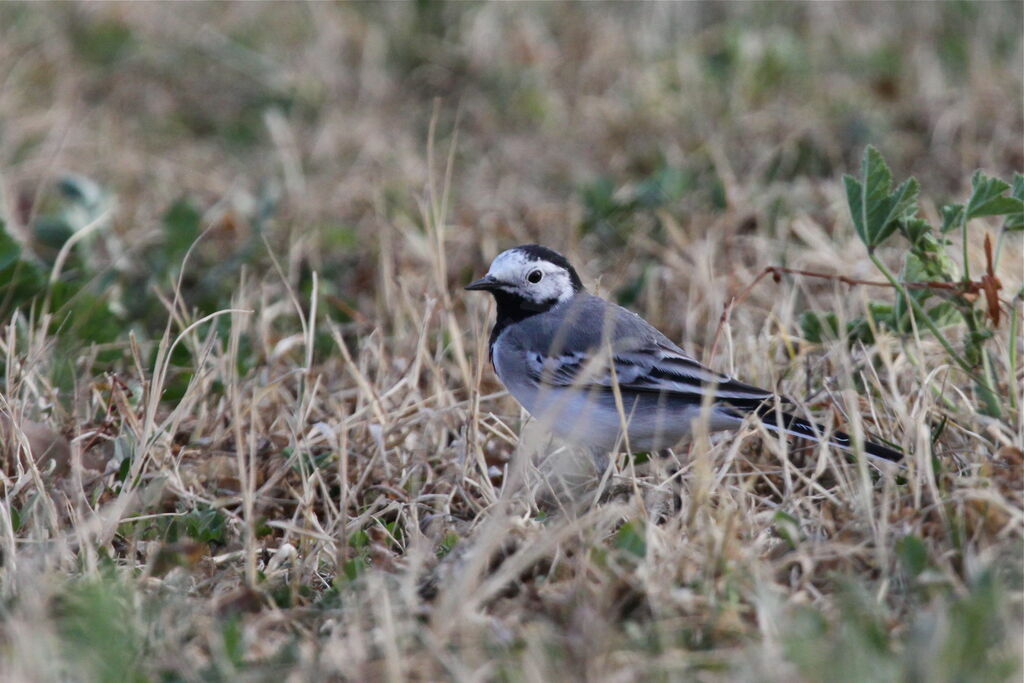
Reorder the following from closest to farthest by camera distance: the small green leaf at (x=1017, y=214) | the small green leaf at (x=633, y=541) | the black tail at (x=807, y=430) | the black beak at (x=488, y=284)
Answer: the small green leaf at (x=633, y=541) → the black tail at (x=807, y=430) → the small green leaf at (x=1017, y=214) → the black beak at (x=488, y=284)

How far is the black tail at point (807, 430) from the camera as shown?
3879mm

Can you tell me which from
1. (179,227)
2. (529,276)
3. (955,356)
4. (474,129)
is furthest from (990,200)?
(474,129)

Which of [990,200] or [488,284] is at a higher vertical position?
[990,200]

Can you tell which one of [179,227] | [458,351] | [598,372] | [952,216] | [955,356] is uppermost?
[952,216]

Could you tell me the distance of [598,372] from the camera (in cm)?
427

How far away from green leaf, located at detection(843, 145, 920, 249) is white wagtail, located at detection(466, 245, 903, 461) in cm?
63

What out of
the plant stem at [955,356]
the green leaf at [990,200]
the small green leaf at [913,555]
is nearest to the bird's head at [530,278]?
the plant stem at [955,356]

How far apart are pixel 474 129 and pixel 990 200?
492 centimetres

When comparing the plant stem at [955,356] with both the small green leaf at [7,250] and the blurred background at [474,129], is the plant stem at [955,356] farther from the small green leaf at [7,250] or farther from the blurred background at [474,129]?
the small green leaf at [7,250]

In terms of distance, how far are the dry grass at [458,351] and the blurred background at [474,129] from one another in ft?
0.10

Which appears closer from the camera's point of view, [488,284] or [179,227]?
[488,284]

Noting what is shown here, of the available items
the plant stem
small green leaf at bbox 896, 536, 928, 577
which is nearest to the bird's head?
the plant stem

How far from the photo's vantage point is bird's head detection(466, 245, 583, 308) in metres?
4.99

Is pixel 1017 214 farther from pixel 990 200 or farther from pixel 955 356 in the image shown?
pixel 955 356
